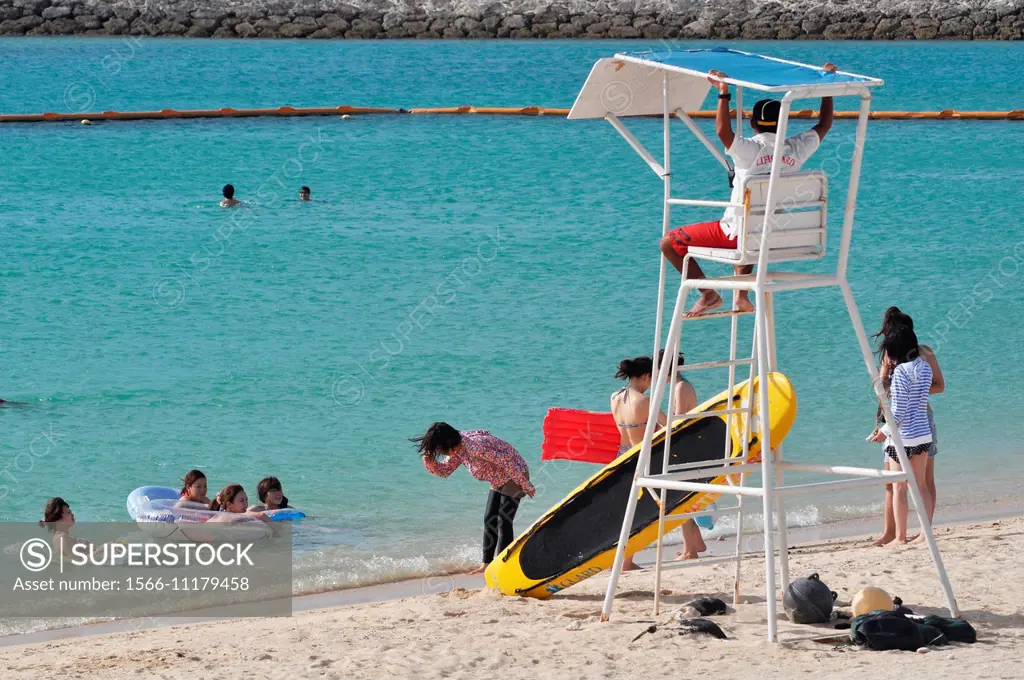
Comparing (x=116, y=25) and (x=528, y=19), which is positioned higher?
(x=528, y=19)

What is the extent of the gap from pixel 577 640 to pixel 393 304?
13.5 metres

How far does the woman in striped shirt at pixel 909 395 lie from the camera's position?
8562 mm

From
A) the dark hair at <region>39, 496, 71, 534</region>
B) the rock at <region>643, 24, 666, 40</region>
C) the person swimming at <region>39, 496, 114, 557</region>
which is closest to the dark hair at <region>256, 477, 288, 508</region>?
the person swimming at <region>39, 496, 114, 557</region>

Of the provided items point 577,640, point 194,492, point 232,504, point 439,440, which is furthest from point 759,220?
point 194,492

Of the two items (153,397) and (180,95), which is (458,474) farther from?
(180,95)

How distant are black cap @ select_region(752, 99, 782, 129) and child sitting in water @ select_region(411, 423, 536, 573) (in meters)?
2.89

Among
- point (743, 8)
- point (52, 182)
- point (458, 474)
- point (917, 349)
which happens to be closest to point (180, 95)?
point (52, 182)

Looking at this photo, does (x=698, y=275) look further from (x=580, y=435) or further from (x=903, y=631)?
(x=580, y=435)

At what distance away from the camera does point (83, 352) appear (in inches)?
678

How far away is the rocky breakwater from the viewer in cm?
6197

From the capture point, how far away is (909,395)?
8.71 metres

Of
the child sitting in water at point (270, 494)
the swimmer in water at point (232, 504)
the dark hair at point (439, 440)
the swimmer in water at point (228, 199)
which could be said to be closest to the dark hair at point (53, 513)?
the swimmer in water at point (232, 504)

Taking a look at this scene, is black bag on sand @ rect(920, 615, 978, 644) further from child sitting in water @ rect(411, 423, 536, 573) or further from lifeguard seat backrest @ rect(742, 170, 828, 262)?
child sitting in water @ rect(411, 423, 536, 573)

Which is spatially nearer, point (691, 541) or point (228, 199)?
point (691, 541)
